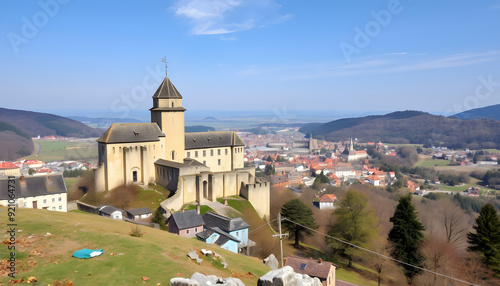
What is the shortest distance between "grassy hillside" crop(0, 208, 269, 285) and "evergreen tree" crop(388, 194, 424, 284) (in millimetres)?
21112

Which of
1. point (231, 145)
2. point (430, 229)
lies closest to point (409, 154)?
point (430, 229)

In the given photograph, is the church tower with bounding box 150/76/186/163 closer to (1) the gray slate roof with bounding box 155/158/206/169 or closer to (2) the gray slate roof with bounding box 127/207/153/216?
(1) the gray slate roof with bounding box 155/158/206/169

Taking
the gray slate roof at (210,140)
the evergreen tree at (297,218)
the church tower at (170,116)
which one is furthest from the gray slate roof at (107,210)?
the evergreen tree at (297,218)

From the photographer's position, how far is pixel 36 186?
38.3 meters

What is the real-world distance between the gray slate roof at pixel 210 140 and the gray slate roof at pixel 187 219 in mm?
16214

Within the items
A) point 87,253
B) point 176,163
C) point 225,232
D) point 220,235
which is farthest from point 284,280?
point 176,163

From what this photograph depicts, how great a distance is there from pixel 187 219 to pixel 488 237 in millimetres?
27870

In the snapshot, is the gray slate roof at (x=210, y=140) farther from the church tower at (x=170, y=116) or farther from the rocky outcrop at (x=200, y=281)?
the rocky outcrop at (x=200, y=281)

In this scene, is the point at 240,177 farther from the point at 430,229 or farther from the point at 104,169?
the point at 430,229

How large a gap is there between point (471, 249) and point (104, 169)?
133ft

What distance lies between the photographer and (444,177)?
5236 inches

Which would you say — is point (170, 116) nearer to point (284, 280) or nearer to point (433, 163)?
point (284, 280)

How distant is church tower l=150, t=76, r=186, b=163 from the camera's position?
154 feet

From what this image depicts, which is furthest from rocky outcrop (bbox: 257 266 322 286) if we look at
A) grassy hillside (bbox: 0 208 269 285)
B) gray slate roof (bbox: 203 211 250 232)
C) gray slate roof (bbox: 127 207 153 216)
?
gray slate roof (bbox: 127 207 153 216)
